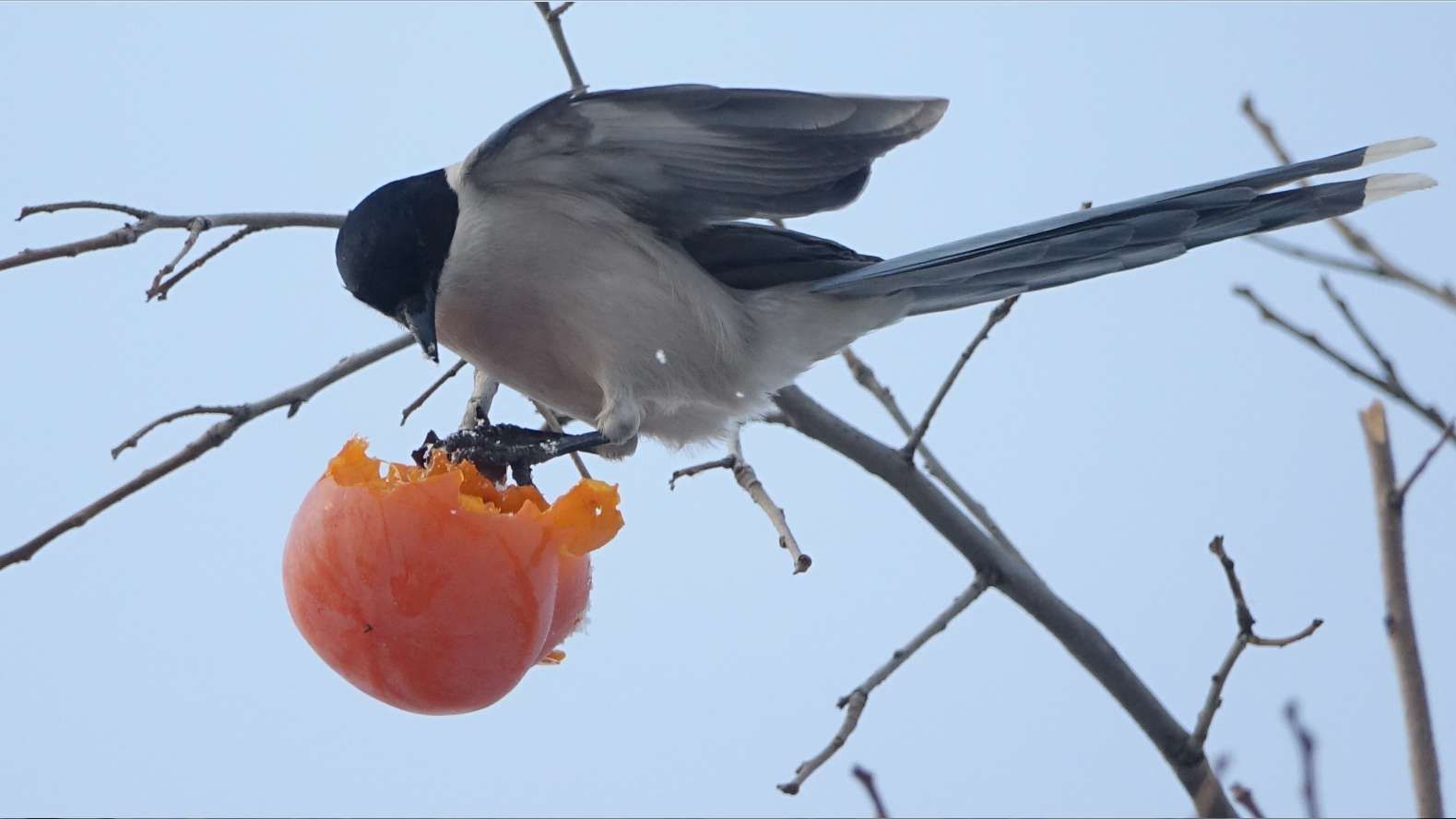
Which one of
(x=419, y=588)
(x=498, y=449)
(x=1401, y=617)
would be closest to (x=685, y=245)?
(x=498, y=449)

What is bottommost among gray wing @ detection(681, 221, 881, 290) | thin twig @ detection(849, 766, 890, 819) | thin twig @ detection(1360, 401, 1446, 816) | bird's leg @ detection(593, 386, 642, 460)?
thin twig @ detection(849, 766, 890, 819)

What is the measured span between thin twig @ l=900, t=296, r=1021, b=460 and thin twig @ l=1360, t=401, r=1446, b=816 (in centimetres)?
77

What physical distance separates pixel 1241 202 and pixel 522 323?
4.20ft

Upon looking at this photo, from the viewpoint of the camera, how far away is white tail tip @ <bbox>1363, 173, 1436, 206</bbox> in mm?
2312

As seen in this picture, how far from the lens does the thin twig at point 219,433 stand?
192cm

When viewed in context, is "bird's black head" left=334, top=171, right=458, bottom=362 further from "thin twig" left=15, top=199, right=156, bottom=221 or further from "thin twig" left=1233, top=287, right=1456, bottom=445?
"thin twig" left=1233, top=287, right=1456, bottom=445

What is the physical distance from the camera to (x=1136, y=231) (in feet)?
8.11

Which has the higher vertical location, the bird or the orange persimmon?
the bird

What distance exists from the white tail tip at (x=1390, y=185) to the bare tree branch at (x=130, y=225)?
5.84ft

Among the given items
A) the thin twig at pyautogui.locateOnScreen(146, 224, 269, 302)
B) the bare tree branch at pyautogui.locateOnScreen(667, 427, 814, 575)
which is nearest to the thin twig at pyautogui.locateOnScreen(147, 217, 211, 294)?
the thin twig at pyautogui.locateOnScreen(146, 224, 269, 302)

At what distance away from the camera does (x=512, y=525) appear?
183 centimetres

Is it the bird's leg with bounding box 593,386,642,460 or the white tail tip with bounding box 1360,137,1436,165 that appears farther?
the bird's leg with bounding box 593,386,642,460

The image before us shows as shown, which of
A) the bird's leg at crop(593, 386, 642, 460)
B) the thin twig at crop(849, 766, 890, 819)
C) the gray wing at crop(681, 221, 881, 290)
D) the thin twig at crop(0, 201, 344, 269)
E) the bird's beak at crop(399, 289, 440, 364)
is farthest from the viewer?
the gray wing at crop(681, 221, 881, 290)

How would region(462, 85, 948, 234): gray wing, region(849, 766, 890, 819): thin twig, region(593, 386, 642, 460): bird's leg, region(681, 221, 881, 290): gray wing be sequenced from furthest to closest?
region(681, 221, 881, 290): gray wing → region(593, 386, 642, 460): bird's leg → region(462, 85, 948, 234): gray wing → region(849, 766, 890, 819): thin twig
